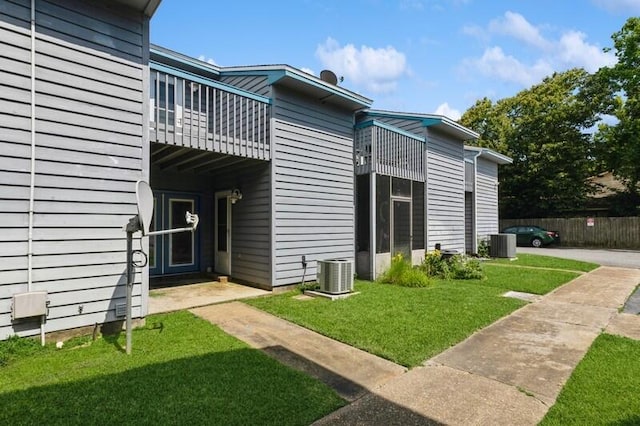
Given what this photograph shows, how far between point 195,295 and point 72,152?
338cm

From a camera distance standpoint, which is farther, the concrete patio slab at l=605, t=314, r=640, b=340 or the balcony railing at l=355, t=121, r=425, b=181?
the balcony railing at l=355, t=121, r=425, b=181

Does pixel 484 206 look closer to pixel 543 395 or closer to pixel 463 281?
pixel 463 281

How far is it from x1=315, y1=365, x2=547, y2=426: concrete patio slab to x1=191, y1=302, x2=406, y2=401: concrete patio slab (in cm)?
20

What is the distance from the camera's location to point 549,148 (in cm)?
2338

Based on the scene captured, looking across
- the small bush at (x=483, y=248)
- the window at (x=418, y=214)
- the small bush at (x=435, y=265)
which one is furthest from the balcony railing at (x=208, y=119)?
the small bush at (x=483, y=248)

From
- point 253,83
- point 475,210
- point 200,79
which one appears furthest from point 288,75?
point 475,210

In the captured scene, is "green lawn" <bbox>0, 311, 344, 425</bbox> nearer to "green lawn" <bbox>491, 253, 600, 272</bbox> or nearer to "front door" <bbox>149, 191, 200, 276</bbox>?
"front door" <bbox>149, 191, 200, 276</bbox>

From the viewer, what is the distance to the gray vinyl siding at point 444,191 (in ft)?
35.1

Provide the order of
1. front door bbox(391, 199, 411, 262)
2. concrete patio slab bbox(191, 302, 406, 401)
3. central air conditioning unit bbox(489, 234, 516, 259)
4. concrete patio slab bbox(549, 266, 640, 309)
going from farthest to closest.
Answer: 1. central air conditioning unit bbox(489, 234, 516, 259)
2. front door bbox(391, 199, 411, 262)
3. concrete patio slab bbox(549, 266, 640, 309)
4. concrete patio slab bbox(191, 302, 406, 401)

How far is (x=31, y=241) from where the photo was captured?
12.7ft

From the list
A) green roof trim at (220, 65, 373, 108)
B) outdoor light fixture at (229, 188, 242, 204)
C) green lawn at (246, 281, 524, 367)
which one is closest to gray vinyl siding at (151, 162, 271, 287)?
outdoor light fixture at (229, 188, 242, 204)

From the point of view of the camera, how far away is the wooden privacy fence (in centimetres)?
1819

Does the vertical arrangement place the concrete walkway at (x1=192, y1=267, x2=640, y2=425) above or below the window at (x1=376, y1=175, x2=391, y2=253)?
below

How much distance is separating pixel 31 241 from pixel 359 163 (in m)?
6.61
